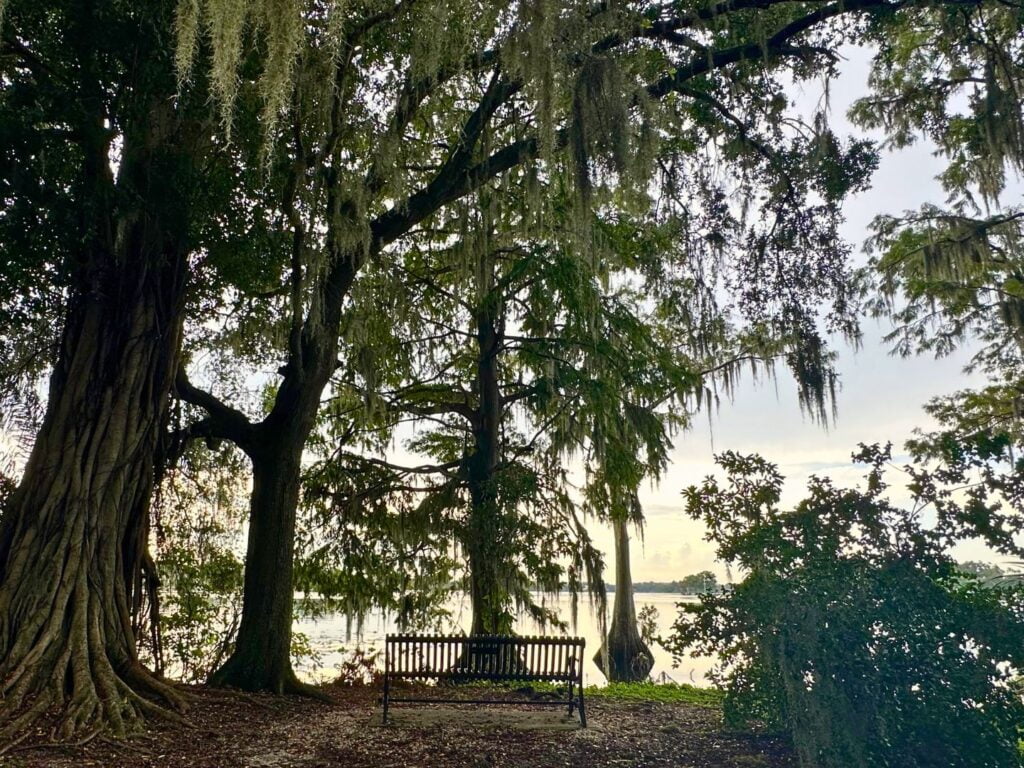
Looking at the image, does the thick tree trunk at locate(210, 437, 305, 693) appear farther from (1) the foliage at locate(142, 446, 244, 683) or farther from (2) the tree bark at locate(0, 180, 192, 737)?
(1) the foliage at locate(142, 446, 244, 683)

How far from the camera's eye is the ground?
3787mm

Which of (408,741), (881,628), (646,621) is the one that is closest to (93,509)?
(408,741)

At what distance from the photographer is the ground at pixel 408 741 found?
3.79m

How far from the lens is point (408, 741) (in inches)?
174

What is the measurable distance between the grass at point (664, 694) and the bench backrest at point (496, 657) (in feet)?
4.66

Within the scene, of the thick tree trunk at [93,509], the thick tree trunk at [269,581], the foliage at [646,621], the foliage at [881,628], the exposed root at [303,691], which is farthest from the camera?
the foliage at [646,621]

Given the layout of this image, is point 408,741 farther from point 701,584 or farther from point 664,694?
point 664,694

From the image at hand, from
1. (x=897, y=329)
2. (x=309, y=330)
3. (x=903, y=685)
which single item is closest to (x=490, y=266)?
(x=309, y=330)

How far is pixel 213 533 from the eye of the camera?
316 inches

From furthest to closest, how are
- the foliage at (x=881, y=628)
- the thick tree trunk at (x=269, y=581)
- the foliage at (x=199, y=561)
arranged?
1. the foliage at (x=199, y=561)
2. the thick tree trunk at (x=269, y=581)
3. the foliage at (x=881, y=628)

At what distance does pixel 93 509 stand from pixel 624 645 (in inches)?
359

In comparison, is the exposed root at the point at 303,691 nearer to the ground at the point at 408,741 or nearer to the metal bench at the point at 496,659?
the ground at the point at 408,741

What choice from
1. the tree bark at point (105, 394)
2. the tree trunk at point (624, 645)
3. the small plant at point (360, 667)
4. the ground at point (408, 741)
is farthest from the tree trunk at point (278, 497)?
the tree trunk at point (624, 645)

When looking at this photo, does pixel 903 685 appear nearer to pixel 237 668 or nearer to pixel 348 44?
pixel 237 668
